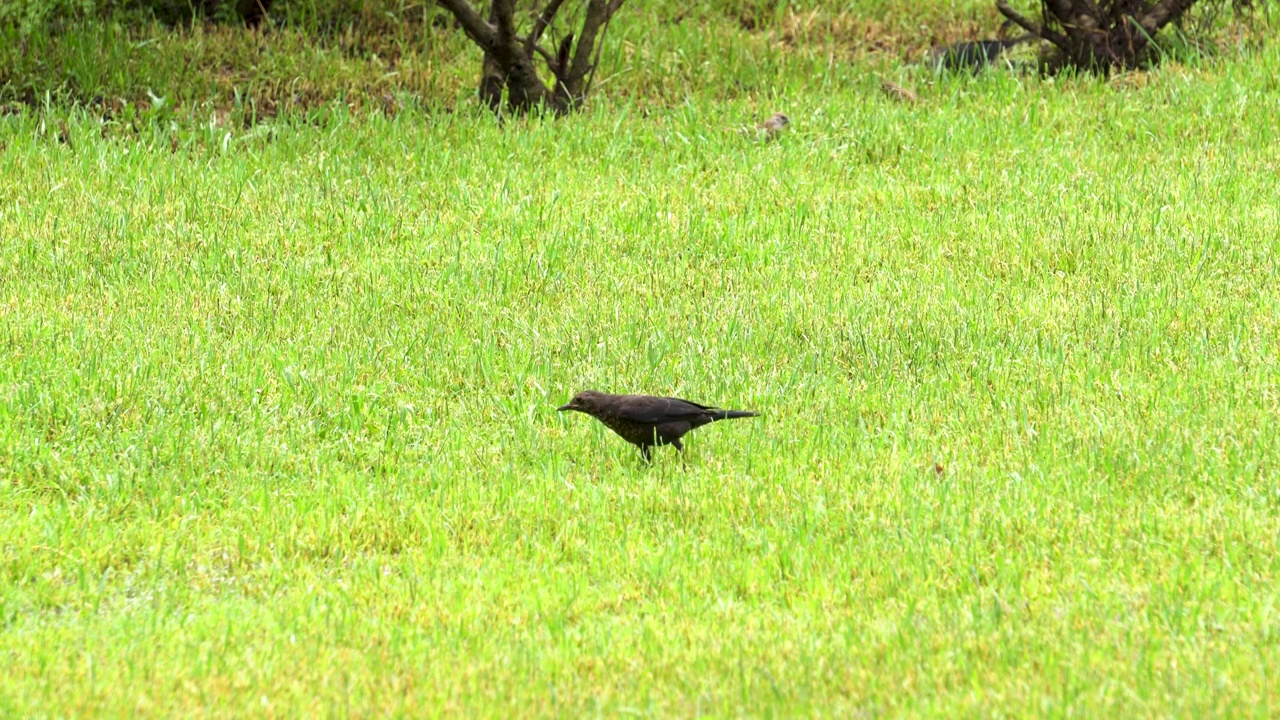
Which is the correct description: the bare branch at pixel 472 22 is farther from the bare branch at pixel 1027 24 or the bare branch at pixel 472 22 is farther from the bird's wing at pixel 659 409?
the bird's wing at pixel 659 409

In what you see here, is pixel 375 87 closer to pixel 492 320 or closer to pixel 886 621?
pixel 492 320

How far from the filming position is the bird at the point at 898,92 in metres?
12.6

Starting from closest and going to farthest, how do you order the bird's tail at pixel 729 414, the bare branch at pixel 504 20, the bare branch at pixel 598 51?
the bird's tail at pixel 729 414 < the bare branch at pixel 504 20 < the bare branch at pixel 598 51

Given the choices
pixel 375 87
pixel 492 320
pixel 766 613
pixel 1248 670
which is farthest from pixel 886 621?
pixel 375 87

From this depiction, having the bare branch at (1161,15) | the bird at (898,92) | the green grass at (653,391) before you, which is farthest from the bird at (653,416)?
the bare branch at (1161,15)

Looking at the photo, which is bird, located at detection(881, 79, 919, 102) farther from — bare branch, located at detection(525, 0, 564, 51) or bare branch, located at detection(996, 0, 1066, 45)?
bare branch, located at detection(525, 0, 564, 51)

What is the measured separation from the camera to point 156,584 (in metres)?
5.64

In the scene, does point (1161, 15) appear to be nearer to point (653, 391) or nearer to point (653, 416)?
point (653, 391)

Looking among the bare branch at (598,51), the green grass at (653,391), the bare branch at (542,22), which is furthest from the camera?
the bare branch at (598,51)

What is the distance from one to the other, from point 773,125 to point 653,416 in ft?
19.3

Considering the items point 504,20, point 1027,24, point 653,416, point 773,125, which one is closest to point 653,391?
point 653,416

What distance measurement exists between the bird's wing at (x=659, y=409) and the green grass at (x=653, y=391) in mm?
271

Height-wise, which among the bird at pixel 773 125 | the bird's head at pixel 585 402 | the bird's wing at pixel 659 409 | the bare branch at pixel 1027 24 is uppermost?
the bare branch at pixel 1027 24

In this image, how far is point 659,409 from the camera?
253 inches
